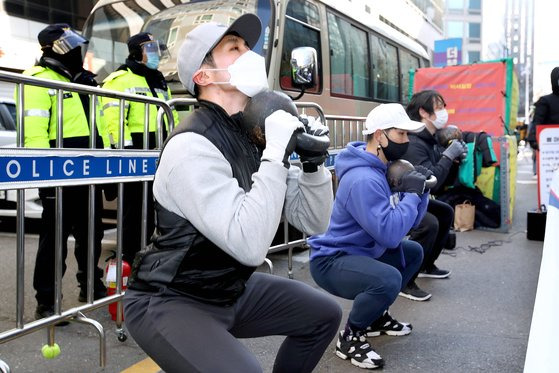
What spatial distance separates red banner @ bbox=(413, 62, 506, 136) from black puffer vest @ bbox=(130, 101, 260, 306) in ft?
22.1

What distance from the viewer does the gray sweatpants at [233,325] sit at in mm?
1917

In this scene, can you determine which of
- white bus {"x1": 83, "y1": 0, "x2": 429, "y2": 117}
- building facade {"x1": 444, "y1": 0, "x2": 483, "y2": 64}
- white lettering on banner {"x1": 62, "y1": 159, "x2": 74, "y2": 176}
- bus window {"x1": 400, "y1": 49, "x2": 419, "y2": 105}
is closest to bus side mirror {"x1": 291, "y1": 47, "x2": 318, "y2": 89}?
white bus {"x1": 83, "y1": 0, "x2": 429, "y2": 117}

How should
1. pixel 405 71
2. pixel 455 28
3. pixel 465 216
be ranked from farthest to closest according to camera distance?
pixel 455 28
pixel 405 71
pixel 465 216

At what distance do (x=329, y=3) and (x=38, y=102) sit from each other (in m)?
4.77

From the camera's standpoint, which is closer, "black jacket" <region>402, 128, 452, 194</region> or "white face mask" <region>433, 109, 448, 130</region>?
"black jacket" <region>402, 128, 452, 194</region>

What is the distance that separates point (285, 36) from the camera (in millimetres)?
6383

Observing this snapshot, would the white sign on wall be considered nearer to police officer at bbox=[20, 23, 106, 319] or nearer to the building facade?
police officer at bbox=[20, 23, 106, 319]

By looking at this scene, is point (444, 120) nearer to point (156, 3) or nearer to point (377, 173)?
point (377, 173)

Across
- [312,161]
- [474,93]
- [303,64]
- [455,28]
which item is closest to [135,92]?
[303,64]

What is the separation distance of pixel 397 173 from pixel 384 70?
270 inches

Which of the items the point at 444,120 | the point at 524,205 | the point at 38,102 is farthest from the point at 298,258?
the point at 524,205

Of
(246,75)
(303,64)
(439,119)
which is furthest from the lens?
(439,119)

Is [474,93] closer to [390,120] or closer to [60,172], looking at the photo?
[390,120]

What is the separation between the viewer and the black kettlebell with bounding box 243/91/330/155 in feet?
6.49
